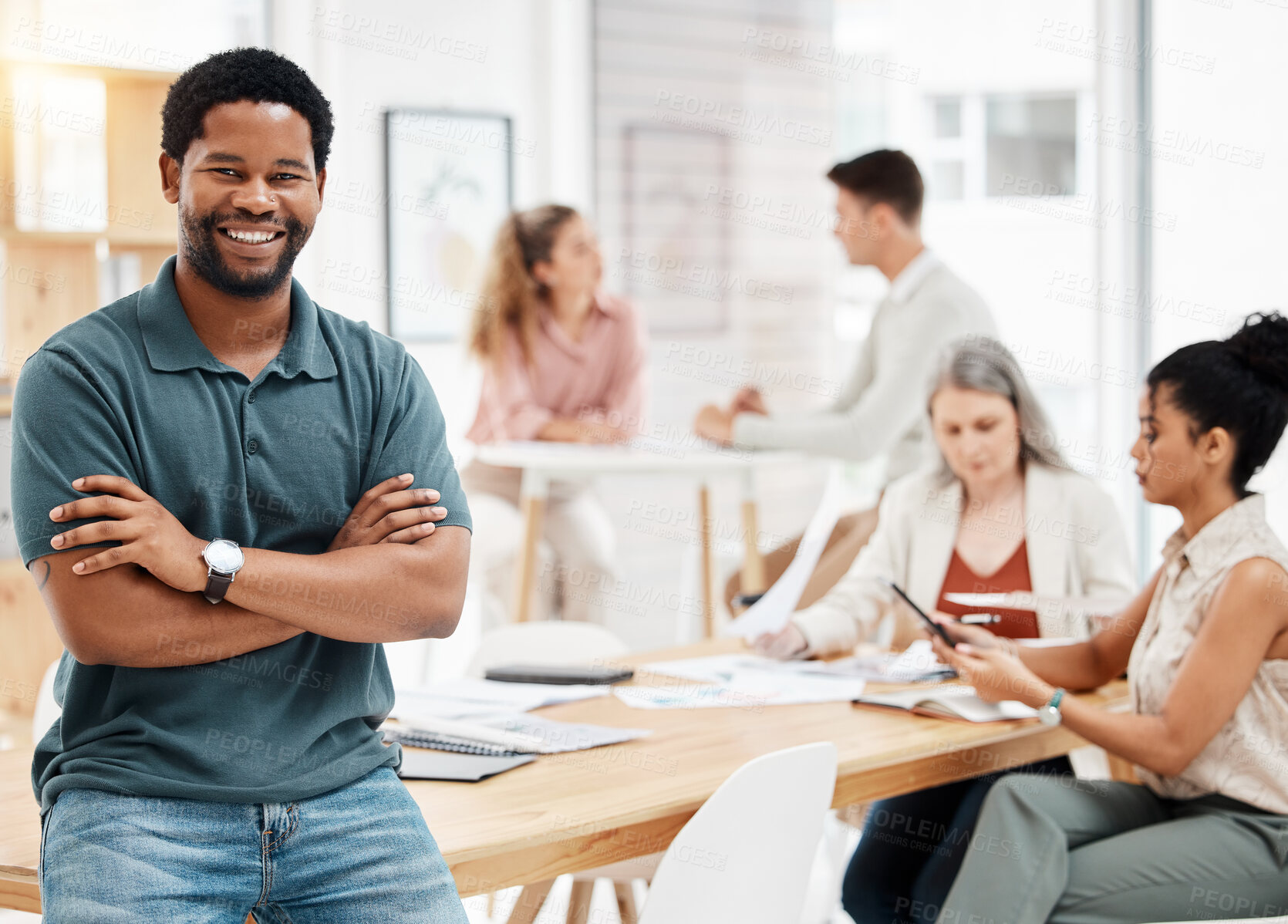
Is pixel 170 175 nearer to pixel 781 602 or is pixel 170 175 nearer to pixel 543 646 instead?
pixel 543 646

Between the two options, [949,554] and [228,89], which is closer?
[228,89]

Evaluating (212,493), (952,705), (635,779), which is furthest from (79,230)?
(952,705)

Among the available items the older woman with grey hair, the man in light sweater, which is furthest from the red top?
the man in light sweater

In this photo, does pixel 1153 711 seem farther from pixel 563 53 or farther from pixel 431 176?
pixel 563 53

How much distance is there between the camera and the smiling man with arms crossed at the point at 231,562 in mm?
1346

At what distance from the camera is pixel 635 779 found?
174cm

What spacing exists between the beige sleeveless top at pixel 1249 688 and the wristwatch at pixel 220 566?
4.51 ft

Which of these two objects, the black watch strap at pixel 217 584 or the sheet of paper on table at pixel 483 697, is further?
the sheet of paper on table at pixel 483 697

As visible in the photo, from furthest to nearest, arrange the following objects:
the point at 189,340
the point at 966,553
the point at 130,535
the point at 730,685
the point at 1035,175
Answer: the point at 1035,175 → the point at 966,553 → the point at 730,685 → the point at 189,340 → the point at 130,535

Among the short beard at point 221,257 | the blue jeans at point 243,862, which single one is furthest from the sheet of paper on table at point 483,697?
the short beard at point 221,257

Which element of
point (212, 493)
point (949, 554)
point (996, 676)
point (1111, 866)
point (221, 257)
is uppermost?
point (221, 257)

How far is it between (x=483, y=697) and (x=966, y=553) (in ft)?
3.34

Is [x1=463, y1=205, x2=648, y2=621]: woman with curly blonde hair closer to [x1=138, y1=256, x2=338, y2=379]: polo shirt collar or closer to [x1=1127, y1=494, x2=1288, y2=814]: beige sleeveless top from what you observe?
[x1=1127, y1=494, x2=1288, y2=814]: beige sleeveless top

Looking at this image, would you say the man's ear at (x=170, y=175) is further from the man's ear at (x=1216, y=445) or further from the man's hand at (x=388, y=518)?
the man's ear at (x=1216, y=445)
